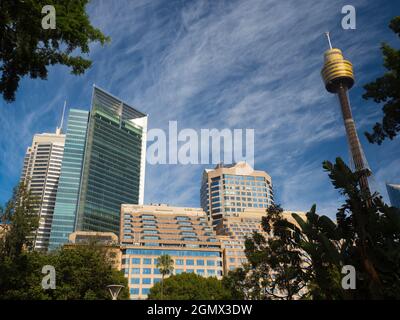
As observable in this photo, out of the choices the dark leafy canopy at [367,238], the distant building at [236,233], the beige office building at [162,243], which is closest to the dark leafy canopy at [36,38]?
the dark leafy canopy at [367,238]

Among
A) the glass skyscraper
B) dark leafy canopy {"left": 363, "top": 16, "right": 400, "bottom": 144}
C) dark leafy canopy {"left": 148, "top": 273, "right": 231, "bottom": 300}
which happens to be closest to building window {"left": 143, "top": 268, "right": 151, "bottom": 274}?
dark leafy canopy {"left": 148, "top": 273, "right": 231, "bottom": 300}

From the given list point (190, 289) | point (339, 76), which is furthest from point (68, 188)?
point (339, 76)

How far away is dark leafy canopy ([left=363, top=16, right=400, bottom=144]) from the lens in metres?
16.9

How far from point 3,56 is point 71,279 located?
34.8m

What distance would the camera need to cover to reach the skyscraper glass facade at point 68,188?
587ft

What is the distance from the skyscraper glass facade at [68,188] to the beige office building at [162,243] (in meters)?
49.6

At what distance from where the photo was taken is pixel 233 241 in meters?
131

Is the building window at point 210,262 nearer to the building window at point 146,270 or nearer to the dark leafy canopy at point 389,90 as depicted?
the building window at point 146,270

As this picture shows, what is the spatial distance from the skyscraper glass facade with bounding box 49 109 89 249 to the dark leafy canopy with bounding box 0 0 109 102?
176888 millimetres

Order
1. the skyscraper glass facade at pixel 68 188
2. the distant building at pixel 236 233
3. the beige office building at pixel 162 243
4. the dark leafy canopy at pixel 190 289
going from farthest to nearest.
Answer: the skyscraper glass facade at pixel 68 188, the distant building at pixel 236 233, the beige office building at pixel 162 243, the dark leafy canopy at pixel 190 289

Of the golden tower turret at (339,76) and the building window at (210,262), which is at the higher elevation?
the golden tower turret at (339,76)

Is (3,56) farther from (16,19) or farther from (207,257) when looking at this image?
(207,257)

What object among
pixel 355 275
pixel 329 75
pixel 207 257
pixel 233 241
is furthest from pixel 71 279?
pixel 329 75
